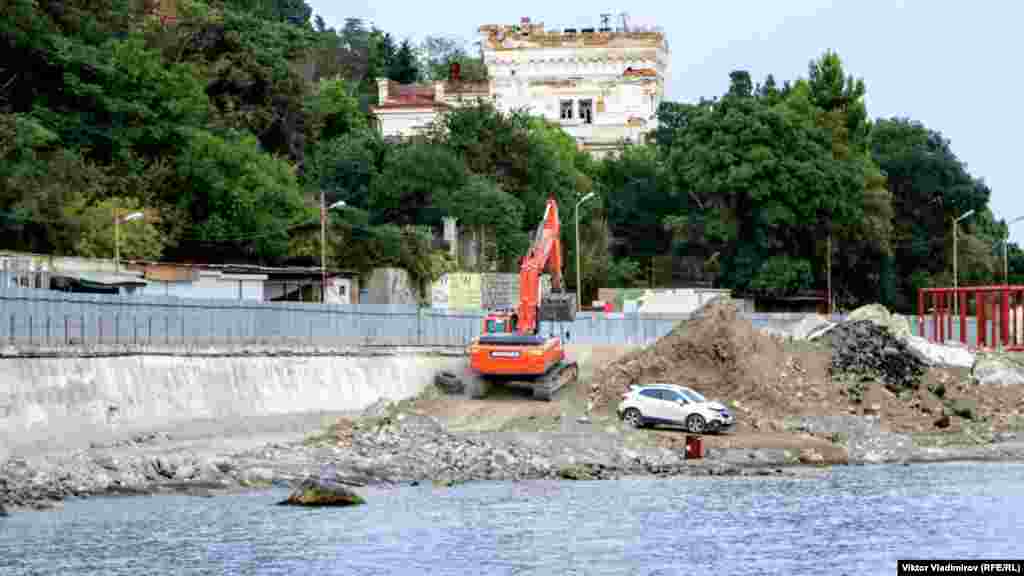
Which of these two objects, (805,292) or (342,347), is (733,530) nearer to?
(342,347)

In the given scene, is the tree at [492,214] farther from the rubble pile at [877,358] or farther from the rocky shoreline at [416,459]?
the rocky shoreline at [416,459]

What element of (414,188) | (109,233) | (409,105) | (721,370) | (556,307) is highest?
(409,105)

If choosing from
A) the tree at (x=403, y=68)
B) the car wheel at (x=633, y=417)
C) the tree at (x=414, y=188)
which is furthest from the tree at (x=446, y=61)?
the car wheel at (x=633, y=417)

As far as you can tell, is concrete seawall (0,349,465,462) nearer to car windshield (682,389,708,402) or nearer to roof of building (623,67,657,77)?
car windshield (682,389,708,402)

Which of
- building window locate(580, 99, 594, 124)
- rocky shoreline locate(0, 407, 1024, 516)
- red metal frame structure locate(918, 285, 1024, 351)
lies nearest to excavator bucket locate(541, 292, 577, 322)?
rocky shoreline locate(0, 407, 1024, 516)

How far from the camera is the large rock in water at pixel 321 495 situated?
4116 cm

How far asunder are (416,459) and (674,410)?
9813mm

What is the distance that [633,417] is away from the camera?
5744cm

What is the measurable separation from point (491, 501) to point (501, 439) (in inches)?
419

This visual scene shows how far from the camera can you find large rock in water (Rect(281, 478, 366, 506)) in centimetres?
4116

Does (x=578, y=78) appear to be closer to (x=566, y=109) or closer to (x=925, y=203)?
(x=566, y=109)

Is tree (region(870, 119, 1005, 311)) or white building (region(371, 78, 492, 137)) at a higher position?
white building (region(371, 78, 492, 137))

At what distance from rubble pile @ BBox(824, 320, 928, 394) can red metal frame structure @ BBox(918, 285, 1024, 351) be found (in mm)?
12731

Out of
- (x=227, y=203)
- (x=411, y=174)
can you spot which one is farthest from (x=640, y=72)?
(x=227, y=203)
